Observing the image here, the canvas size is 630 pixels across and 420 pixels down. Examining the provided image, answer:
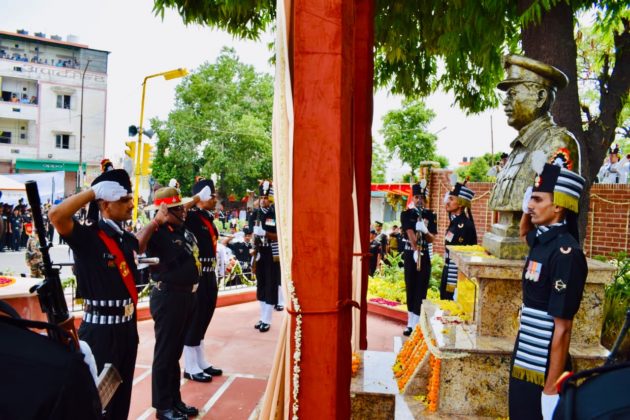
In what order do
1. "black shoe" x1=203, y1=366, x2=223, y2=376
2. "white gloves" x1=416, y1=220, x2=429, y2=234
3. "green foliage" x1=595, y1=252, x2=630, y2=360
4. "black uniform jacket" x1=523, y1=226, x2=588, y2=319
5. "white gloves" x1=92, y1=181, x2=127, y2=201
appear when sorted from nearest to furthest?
"black uniform jacket" x1=523, y1=226, x2=588, y2=319 → "white gloves" x1=92, y1=181, x2=127, y2=201 → "green foliage" x1=595, y1=252, x2=630, y2=360 → "black shoe" x1=203, y1=366, x2=223, y2=376 → "white gloves" x1=416, y1=220, x2=429, y2=234

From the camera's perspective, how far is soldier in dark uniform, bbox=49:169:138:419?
3.29m

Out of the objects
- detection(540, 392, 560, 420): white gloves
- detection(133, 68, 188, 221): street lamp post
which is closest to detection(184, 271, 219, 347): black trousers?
detection(540, 392, 560, 420): white gloves

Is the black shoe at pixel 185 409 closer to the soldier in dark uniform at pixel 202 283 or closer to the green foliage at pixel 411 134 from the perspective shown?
the soldier in dark uniform at pixel 202 283

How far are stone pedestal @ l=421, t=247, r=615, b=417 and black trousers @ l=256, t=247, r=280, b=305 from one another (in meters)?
3.83

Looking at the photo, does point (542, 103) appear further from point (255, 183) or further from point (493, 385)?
point (255, 183)

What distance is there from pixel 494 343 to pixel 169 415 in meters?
2.84

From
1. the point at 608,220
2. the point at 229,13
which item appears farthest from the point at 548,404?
the point at 608,220

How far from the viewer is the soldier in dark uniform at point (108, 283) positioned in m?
3.29

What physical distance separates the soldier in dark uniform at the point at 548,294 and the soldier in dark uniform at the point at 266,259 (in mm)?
4952

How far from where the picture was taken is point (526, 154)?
14.1 ft

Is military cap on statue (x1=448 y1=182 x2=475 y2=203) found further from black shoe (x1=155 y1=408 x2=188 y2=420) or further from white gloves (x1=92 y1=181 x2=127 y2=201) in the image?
white gloves (x1=92 y1=181 x2=127 y2=201)

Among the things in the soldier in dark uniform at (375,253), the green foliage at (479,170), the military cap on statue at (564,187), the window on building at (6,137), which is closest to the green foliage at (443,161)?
the green foliage at (479,170)

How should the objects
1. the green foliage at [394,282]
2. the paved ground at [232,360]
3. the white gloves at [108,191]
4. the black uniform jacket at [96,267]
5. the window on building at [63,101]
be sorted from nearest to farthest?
the white gloves at [108,191], the black uniform jacket at [96,267], the paved ground at [232,360], the green foliage at [394,282], the window on building at [63,101]

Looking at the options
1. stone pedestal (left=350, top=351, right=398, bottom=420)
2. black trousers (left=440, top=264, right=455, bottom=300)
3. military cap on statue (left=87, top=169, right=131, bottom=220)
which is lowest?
stone pedestal (left=350, top=351, right=398, bottom=420)
